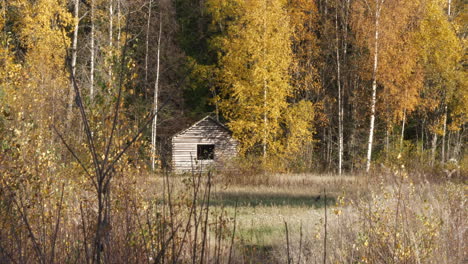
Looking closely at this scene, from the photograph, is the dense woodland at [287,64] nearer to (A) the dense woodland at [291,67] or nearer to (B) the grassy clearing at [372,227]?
(A) the dense woodland at [291,67]

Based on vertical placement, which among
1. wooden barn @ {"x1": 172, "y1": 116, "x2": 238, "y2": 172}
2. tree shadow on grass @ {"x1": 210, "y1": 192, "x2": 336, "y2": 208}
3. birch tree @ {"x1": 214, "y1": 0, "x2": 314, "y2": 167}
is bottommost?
tree shadow on grass @ {"x1": 210, "y1": 192, "x2": 336, "y2": 208}

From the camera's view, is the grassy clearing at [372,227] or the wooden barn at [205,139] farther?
the wooden barn at [205,139]

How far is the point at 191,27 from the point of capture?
104 ft

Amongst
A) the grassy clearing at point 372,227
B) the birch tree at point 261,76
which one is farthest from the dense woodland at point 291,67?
the grassy clearing at point 372,227

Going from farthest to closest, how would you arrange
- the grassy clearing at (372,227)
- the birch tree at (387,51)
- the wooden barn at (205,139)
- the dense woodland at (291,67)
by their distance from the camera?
the wooden barn at (205,139) → the birch tree at (387,51) → the dense woodland at (291,67) → the grassy clearing at (372,227)

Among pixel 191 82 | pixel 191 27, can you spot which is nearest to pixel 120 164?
pixel 191 82

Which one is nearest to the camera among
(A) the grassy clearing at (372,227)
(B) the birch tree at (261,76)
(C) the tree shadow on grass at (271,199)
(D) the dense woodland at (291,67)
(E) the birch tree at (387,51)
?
(A) the grassy clearing at (372,227)

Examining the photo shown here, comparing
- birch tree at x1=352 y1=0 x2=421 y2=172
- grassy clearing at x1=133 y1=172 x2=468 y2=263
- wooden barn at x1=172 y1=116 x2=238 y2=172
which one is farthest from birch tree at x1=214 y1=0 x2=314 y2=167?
grassy clearing at x1=133 y1=172 x2=468 y2=263

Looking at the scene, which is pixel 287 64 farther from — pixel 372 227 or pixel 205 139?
pixel 372 227

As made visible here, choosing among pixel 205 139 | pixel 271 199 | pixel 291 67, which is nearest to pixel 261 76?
pixel 291 67

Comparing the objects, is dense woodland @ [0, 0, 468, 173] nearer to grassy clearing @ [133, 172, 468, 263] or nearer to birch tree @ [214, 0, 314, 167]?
birch tree @ [214, 0, 314, 167]

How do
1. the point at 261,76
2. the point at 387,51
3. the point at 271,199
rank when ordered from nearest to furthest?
1. the point at 271,199
2. the point at 261,76
3. the point at 387,51

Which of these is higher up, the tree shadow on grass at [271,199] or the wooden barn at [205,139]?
the wooden barn at [205,139]

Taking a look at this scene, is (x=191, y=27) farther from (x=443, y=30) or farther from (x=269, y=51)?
(x=443, y=30)
